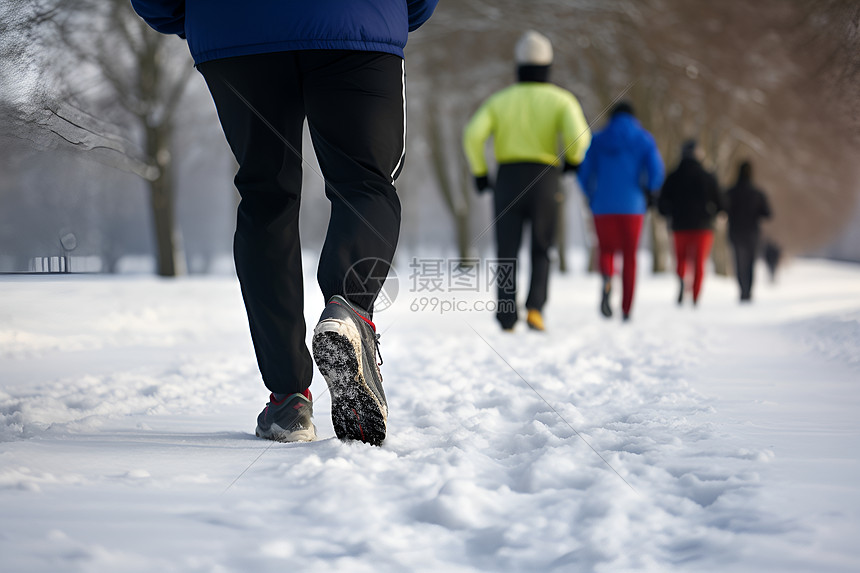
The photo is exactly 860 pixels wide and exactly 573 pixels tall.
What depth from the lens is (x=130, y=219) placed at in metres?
28.5

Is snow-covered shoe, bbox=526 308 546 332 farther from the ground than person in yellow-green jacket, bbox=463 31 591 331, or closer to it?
closer to it

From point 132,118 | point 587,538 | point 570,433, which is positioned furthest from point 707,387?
point 132,118

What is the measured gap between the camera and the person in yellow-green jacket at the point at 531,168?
598 centimetres

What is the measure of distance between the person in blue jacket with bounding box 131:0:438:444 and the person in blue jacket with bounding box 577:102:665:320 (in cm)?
467

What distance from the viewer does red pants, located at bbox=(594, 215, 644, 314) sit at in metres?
6.66

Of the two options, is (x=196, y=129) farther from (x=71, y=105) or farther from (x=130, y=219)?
(x=71, y=105)

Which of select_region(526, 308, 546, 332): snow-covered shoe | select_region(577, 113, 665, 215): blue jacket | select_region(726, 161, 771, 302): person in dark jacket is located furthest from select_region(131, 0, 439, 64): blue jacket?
select_region(726, 161, 771, 302): person in dark jacket

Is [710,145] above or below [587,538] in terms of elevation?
above

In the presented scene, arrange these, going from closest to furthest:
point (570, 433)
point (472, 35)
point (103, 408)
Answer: point (570, 433)
point (103, 408)
point (472, 35)

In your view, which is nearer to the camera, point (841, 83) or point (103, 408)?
point (103, 408)

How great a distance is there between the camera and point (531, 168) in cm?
602

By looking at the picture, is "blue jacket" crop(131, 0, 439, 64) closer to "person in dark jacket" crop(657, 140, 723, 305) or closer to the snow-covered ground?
the snow-covered ground

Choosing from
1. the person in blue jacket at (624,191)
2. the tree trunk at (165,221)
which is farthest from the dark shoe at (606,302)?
the tree trunk at (165,221)

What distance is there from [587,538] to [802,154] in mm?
21488
